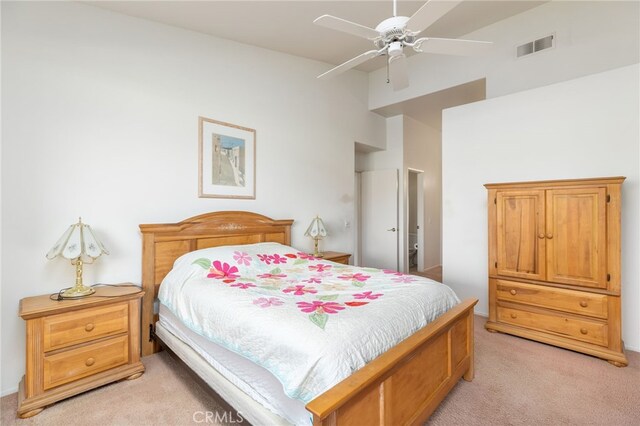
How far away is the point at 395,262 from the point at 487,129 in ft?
8.26

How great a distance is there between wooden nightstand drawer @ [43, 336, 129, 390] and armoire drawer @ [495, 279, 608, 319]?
11.2 ft

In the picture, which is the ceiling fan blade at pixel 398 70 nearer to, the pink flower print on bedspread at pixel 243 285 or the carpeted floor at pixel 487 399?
the pink flower print on bedspread at pixel 243 285

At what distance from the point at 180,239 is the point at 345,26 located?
224cm

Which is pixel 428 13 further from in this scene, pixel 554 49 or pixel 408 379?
pixel 554 49

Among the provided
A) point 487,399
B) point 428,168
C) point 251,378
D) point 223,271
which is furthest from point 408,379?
point 428,168

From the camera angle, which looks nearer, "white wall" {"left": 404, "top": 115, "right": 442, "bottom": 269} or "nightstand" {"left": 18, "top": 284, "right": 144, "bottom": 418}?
"nightstand" {"left": 18, "top": 284, "right": 144, "bottom": 418}

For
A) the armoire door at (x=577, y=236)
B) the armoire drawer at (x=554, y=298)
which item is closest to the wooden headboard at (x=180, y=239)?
the armoire drawer at (x=554, y=298)

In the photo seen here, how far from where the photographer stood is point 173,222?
2.92 metres

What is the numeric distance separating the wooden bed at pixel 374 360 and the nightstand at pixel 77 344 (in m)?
0.41

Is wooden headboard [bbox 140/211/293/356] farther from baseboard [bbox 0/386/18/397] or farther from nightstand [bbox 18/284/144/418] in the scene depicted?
baseboard [bbox 0/386/18/397]

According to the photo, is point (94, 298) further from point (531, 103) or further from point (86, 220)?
point (531, 103)

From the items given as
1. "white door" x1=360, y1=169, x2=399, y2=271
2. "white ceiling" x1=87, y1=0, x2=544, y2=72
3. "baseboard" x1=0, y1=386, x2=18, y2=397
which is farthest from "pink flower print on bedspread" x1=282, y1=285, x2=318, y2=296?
"white door" x1=360, y1=169, x2=399, y2=271

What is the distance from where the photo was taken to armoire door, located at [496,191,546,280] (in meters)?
2.87

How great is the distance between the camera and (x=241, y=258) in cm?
268
